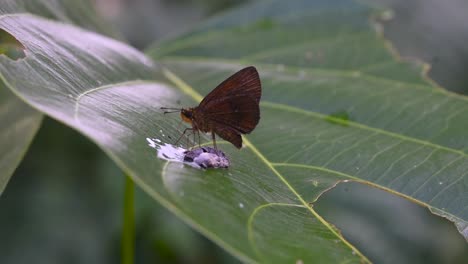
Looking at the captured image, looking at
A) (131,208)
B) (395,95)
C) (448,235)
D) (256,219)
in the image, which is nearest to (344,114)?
(395,95)

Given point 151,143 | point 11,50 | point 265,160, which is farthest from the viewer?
point 265,160

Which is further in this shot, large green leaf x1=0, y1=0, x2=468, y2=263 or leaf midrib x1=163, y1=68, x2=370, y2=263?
leaf midrib x1=163, y1=68, x2=370, y2=263

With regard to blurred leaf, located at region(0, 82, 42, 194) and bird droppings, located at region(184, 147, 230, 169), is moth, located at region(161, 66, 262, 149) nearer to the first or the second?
bird droppings, located at region(184, 147, 230, 169)

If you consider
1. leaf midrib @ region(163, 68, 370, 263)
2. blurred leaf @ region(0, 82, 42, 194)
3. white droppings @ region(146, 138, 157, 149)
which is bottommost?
blurred leaf @ region(0, 82, 42, 194)

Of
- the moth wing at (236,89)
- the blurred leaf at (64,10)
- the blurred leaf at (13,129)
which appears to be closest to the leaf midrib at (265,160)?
the moth wing at (236,89)

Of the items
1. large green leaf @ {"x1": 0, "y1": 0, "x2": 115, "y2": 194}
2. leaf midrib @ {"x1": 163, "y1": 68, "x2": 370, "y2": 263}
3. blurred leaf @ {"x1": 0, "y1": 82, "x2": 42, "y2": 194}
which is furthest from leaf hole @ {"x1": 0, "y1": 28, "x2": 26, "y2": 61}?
leaf midrib @ {"x1": 163, "y1": 68, "x2": 370, "y2": 263}

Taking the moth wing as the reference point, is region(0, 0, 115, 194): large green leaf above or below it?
below

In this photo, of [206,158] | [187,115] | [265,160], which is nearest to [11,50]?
[187,115]

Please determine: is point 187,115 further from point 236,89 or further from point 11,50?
point 11,50
